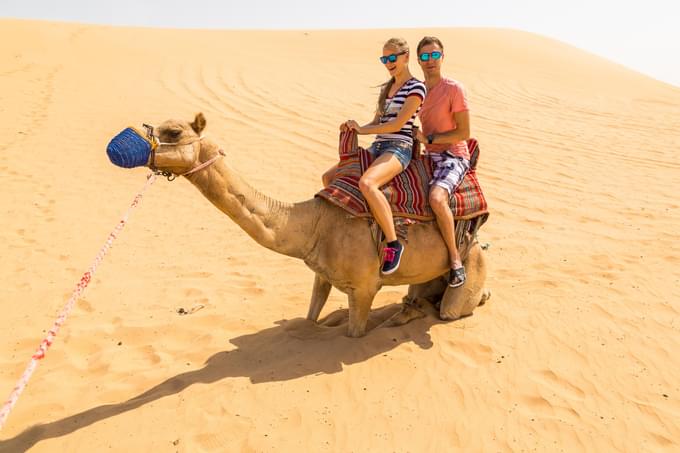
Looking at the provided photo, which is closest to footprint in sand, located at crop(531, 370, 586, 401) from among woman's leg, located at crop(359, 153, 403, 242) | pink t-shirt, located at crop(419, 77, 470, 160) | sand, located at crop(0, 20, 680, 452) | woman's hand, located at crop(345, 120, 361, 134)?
sand, located at crop(0, 20, 680, 452)

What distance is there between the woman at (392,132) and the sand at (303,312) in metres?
1.20

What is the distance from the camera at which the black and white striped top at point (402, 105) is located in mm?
4160

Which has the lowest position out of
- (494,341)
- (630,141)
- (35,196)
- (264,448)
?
A: (35,196)

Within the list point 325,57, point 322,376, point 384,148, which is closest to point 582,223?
point 384,148

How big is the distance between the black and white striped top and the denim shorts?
1.4 inches

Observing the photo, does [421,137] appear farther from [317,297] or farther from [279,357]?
[279,357]

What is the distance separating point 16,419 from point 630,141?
46.1 feet

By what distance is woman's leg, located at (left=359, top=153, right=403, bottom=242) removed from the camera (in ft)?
13.7

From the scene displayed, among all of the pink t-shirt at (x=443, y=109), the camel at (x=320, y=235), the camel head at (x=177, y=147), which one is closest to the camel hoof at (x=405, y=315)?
the camel at (x=320, y=235)

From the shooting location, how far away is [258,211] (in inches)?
163

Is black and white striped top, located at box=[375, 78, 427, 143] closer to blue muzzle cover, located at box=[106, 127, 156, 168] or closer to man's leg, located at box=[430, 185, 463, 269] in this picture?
man's leg, located at box=[430, 185, 463, 269]

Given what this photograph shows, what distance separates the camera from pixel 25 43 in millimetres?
20203

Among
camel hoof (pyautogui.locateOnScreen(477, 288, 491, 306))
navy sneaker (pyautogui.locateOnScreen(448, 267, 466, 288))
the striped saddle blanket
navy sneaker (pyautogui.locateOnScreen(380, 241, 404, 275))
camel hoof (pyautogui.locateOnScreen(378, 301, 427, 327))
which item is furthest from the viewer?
camel hoof (pyautogui.locateOnScreen(477, 288, 491, 306))

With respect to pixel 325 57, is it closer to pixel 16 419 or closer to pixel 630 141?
pixel 630 141
